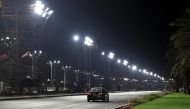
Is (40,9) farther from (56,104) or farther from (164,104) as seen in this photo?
(164,104)

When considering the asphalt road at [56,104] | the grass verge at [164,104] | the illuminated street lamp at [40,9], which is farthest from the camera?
the illuminated street lamp at [40,9]

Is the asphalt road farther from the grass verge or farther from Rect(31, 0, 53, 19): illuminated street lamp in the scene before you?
Rect(31, 0, 53, 19): illuminated street lamp

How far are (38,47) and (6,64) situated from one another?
896 inches

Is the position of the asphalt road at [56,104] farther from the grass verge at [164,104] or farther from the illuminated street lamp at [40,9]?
the illuminated street lamp at [40,9]

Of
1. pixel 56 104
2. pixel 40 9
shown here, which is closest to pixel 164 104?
pixel 56 104

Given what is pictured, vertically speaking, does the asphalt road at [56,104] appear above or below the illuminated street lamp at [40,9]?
below

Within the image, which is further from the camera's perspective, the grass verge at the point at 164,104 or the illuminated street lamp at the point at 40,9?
the illuminated street lamp at the point at 40,9

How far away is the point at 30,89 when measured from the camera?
94.1 metres

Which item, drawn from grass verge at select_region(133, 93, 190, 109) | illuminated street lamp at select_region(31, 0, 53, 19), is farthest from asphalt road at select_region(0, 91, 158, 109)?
illuminated street lamp at select_region(31, 0, 53, 19)

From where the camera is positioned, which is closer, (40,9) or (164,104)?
(164,104)

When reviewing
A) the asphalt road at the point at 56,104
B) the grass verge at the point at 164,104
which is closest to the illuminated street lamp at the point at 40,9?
the asphalt road at the point at 56,104

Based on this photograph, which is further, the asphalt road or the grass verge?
the asphalt road

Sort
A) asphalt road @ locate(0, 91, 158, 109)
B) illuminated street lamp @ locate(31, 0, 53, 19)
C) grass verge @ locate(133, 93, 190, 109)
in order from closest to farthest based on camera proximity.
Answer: grass verge @ locate(133, 93, 190, 109) < asphalt road @ locate(0, 91, 158, 109) < illuminated street lamp @ locate(31, 0, 53, 19)

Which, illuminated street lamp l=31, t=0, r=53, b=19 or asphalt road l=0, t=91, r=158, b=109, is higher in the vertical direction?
illuminated street lamp l=31, t=0, r=53, b=19
